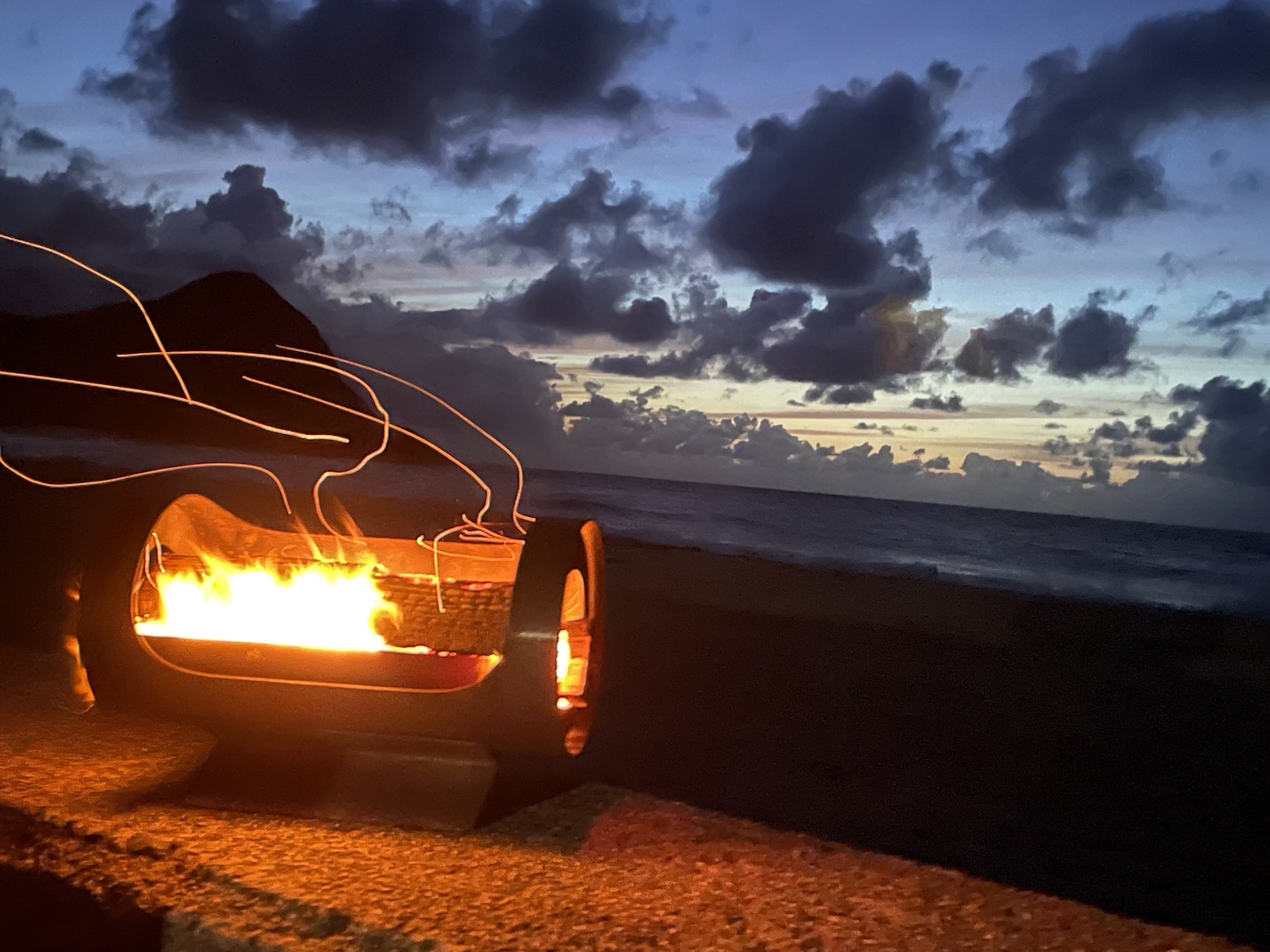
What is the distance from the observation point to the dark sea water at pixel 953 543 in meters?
25.1

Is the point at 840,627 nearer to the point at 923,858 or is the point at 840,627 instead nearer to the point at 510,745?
the point at 923,858

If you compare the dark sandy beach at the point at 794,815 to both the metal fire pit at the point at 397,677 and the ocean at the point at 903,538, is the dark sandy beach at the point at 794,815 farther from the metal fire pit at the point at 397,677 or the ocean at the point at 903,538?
the ocean at the point at 903,538

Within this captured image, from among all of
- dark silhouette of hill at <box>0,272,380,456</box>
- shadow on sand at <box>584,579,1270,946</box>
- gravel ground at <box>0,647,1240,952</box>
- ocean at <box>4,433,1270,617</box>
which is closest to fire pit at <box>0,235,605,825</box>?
gravel ground at <box>0,647,1240,952</box>

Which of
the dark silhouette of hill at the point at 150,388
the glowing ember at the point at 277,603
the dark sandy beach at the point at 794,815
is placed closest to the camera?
the dark sandy beach at the point at 794,815

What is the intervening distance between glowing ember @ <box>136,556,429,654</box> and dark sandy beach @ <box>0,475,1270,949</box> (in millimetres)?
651

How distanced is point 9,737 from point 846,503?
66.6m

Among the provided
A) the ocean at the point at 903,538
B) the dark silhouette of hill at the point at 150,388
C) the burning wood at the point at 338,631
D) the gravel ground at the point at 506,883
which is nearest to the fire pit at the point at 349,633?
the burning wood at the point at 338,631

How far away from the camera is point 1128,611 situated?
14.8 metres

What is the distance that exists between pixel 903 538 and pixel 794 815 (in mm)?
36334

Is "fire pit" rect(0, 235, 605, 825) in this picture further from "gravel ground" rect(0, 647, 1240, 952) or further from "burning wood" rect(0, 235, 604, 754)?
"gravel ground" rect(0, 647, 1240, 952)

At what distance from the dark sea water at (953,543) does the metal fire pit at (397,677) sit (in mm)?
16764

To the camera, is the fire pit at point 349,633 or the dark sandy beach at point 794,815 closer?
the dark sandy beach at point 794,815

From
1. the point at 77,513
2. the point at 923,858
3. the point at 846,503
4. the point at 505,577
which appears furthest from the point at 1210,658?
the point at 846,503

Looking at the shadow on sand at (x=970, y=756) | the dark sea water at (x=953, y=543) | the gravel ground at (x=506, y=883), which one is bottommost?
the dark sea water at (x=953, y=543)
